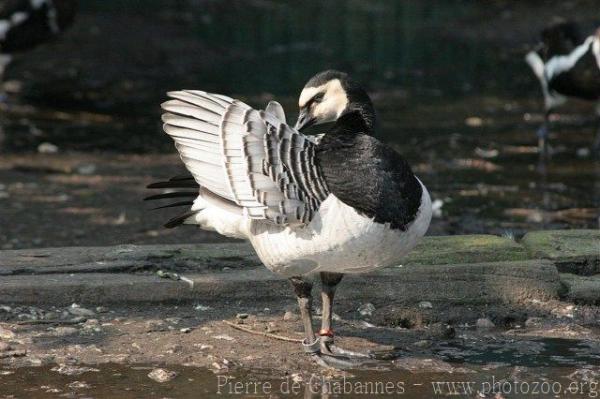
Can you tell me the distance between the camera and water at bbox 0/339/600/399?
4227 millimetres

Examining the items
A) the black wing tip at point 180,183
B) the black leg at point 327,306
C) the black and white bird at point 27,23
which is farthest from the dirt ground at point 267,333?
the black and white bird at point 27,23

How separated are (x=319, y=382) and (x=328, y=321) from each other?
0.38 metres

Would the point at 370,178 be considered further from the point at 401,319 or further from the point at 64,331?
the point at 64,331

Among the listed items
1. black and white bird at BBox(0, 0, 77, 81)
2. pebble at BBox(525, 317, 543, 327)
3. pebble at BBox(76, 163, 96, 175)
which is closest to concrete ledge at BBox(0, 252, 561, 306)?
pebble at BBox(525, 317, 543, 327)

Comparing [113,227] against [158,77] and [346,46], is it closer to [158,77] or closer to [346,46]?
[158,77]

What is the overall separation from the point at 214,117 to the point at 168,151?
5243 mm

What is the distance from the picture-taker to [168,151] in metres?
9.81

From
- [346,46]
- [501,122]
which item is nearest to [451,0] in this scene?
[346,46]

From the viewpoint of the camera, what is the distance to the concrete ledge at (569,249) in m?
5.57

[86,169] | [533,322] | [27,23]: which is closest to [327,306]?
[533,322]

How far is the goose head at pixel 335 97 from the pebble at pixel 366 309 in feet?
3.17

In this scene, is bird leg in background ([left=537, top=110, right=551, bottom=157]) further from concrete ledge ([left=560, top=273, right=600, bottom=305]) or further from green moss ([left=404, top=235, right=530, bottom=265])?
concrete ledge ([left=560, top=273, right=600, bottom=305])

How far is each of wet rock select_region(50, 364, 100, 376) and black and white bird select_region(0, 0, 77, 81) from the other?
315 inches

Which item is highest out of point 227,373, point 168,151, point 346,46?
point 346,46
